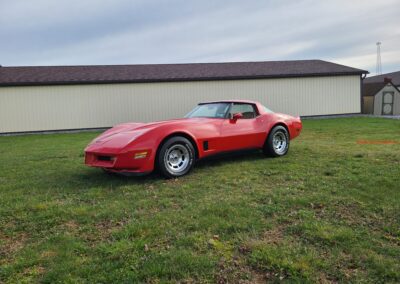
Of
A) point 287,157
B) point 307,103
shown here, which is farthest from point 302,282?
point 307,103

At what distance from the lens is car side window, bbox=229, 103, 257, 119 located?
637cm

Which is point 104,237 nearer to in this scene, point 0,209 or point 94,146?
point 0,209

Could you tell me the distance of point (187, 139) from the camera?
5477mm

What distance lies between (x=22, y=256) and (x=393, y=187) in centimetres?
418

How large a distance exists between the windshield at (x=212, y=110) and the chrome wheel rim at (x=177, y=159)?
1.13m

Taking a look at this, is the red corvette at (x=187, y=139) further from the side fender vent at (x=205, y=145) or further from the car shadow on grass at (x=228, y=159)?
the car shadow on grass at (x=228, y=159)

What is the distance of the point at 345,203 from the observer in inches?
154

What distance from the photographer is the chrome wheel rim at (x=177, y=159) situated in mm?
5307

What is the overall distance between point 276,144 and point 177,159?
2.45 metres

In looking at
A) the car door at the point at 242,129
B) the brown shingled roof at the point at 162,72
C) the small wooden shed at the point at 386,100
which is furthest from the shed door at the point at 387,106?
the car door at the point at 242,129

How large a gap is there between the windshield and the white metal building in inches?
505

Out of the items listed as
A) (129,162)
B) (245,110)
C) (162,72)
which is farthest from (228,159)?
(162,72)

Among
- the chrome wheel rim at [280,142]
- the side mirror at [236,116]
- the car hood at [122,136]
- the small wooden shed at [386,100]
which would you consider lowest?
the chrome wheel rim at [280,142]

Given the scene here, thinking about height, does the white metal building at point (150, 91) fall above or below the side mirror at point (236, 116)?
above
